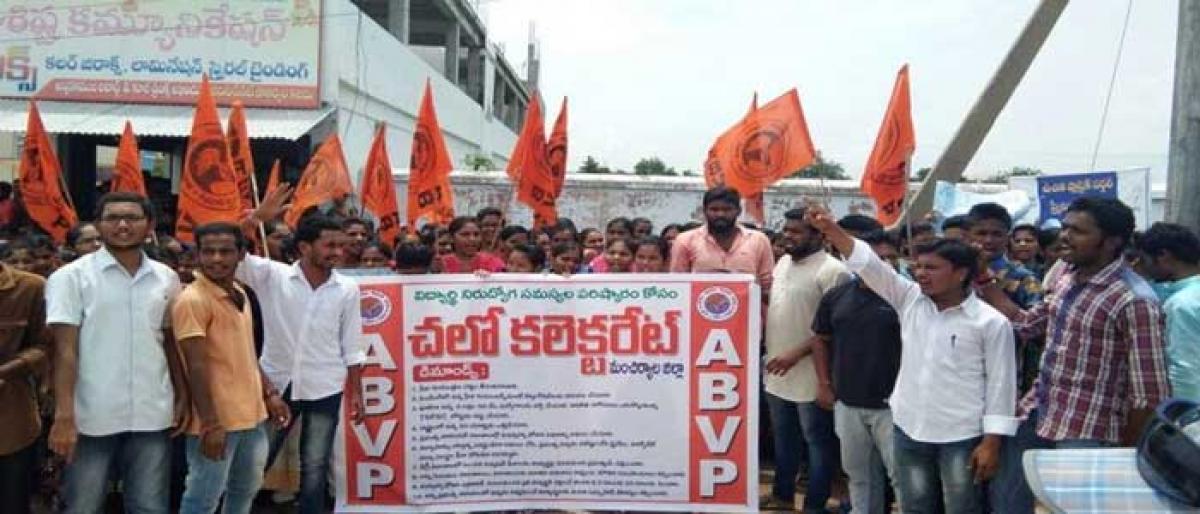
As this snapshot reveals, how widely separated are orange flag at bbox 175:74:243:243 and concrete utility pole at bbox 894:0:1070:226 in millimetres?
10084

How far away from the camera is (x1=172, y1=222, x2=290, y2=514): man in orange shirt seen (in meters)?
4.01

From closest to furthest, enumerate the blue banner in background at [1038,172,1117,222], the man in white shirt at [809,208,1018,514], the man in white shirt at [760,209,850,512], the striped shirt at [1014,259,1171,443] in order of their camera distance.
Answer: the striped shirt at [1014,259,1171,443], the man in white shirt at [809,208,1018,514], the man in white shirt at [760,209,850,512], the blue banner in background at [1038,172,1117,222]

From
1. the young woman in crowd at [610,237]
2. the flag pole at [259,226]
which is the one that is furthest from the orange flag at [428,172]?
the flag pole at [259,226]

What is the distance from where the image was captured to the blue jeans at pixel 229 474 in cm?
417

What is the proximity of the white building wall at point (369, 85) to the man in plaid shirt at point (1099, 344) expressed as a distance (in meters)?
13.7

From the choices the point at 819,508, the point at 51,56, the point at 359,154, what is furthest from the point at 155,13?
the point at 819,508

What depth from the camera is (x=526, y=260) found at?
6535 mm

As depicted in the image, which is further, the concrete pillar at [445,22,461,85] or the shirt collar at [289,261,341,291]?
the concrete pillar at [445,22,461,85]

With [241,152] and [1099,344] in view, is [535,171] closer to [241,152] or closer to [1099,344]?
[241,152]

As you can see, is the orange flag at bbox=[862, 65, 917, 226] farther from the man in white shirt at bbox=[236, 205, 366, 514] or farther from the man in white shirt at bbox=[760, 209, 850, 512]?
the man in white shirt at bbox=[236, 205, 366, 514]

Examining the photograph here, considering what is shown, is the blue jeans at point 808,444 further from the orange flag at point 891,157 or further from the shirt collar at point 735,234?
the orange flag at point 891,157

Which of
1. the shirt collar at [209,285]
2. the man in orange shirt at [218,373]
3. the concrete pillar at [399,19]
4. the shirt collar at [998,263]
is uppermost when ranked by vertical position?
the concrete pillar at [399,19]

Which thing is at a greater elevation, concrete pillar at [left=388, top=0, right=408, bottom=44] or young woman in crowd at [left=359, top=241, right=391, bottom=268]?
concrete pillar at [left=388, top=0, right=408, bottom=44]

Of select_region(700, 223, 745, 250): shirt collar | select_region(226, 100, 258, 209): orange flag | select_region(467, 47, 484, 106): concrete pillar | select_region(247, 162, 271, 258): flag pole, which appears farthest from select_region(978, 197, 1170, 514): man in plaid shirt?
select_region(467, 47, 484, 106): concrete pillar
